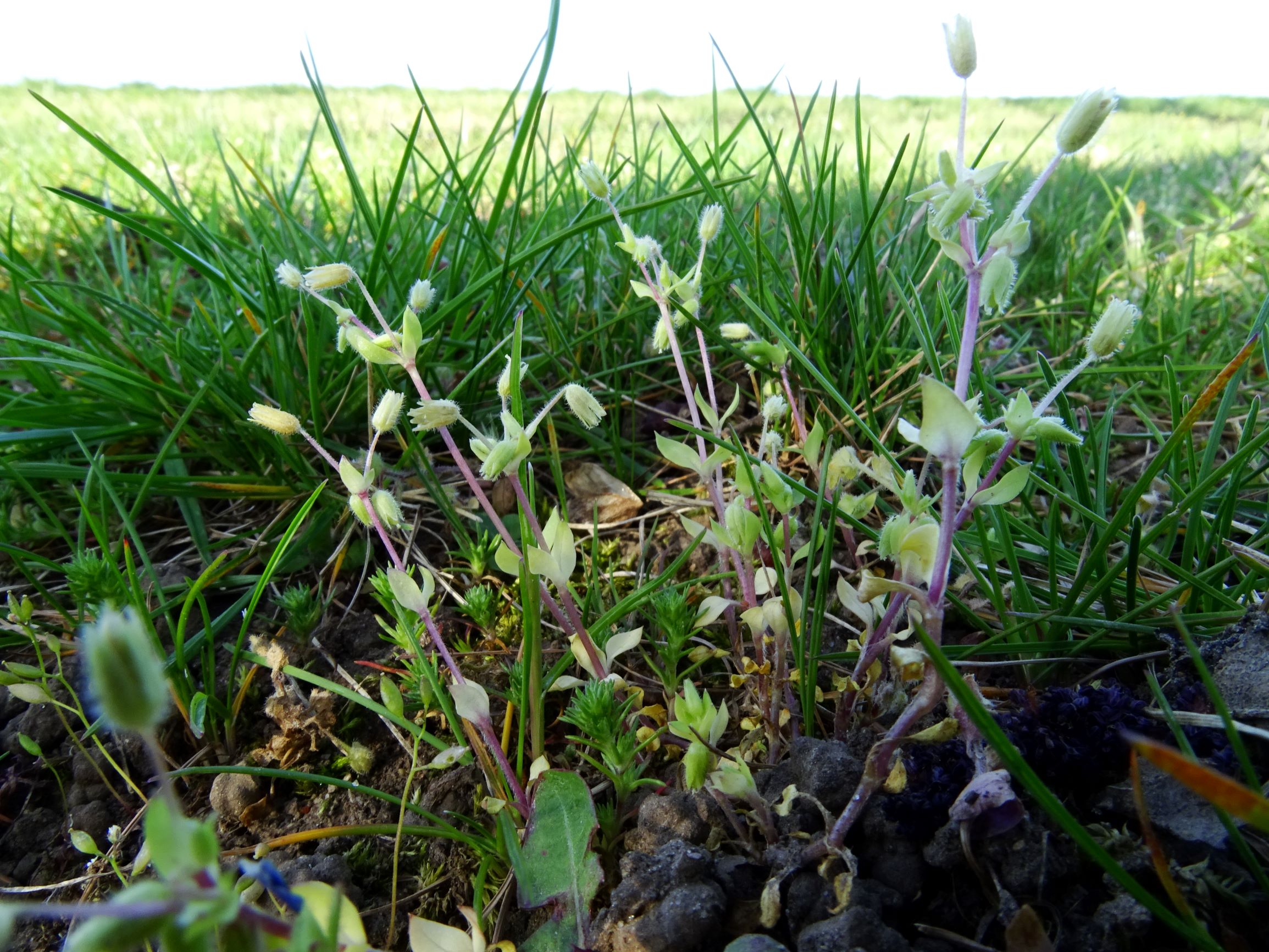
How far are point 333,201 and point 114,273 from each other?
34.6 inches

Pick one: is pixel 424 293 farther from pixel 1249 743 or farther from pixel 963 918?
pixel 1249 743

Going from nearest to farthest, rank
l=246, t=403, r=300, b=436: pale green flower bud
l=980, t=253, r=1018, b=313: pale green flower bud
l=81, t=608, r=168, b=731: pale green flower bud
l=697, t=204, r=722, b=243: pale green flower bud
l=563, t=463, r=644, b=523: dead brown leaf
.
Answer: l=81, t=608, r=168, b=731: pale green flower bud < l=980, t=253, r=1018, b=313: pale green flower bud < l=246, t=403, r=300, b=436: pale green flower bud < l=697, t=204, r=722, b=243: pale green flower bud < l=563, t=463, r=644, b=523: dead brown leaf

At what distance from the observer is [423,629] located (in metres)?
1.37

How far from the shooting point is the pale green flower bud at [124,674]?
1.68 feet

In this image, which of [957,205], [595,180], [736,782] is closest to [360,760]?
[736,782]

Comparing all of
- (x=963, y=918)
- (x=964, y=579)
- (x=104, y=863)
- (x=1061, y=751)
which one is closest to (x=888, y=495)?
(x=964, y=579)

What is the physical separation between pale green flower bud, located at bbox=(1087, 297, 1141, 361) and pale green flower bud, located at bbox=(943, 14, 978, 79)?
0.31 meters

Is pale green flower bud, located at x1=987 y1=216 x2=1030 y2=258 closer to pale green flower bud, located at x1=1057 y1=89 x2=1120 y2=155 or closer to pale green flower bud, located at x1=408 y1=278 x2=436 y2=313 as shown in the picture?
pale green flower bud, located at x1=1057 y1=89 x2=1120 y2=155

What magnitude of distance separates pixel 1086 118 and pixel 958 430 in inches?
15.5

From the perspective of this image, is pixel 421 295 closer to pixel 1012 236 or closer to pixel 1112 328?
pixel 1012 236

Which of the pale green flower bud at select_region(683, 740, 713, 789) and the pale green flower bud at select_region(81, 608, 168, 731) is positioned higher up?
the pale green flower bud at select_region(81, 608, 168, 731)

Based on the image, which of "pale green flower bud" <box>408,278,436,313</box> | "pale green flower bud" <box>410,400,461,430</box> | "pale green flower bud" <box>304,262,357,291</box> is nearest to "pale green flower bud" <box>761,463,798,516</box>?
"pale green flower bud" <box>410,400,461,430</box>

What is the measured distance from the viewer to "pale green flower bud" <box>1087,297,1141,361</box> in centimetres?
86

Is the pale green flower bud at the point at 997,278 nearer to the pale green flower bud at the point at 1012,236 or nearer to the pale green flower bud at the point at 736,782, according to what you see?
the pale green flower bud at the point at 1012,236
